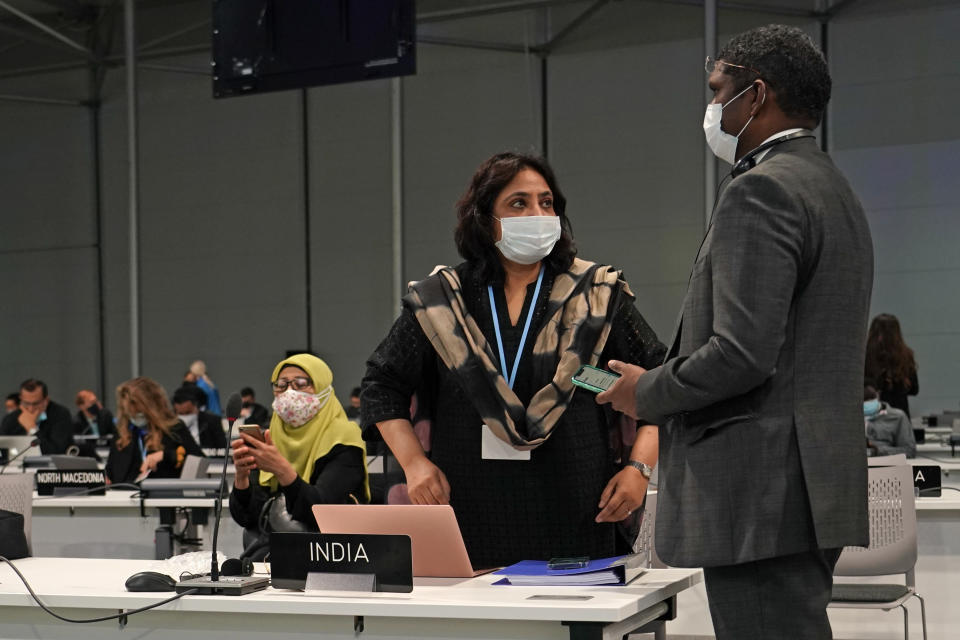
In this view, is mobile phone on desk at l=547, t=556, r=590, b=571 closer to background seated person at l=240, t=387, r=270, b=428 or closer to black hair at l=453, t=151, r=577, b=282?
black hair at l=453, t=151, r=577, b=282

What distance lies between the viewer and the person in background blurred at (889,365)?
25.1ft

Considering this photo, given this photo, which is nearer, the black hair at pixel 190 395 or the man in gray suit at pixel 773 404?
the man in gray suit at pixel 773 404

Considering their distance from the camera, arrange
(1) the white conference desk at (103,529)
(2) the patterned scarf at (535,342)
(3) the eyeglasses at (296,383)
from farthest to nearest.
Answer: (1) the white conference desk at (103,529)
(3) the eyeglasses at (296,383)
(2) the patterned scarf at (535,342)


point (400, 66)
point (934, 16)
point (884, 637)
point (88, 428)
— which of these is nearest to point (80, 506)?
point (884, 637)

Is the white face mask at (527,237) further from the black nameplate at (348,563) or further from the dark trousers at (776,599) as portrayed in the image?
the dark trousers at (776,599)

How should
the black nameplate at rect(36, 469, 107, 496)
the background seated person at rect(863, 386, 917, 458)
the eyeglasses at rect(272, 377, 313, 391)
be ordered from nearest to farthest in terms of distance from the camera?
1. the eyeglasses at rect(272, 377, 313, 391)
2. the black nameplate at rect(36, 469, 107, 496)
3. the background seated person at rect(863, 386, 917, 458)

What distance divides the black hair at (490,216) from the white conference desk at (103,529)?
112 inches

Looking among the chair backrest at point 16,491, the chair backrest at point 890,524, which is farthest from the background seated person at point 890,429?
the chair backrest at point 16,491

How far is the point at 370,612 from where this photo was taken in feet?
5.92

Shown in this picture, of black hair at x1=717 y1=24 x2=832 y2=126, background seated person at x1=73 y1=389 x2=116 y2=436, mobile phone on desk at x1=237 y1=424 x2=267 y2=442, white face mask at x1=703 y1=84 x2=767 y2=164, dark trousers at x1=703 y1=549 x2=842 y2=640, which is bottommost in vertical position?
background seated person at x1=73 y1=389 x2=116 y2=436

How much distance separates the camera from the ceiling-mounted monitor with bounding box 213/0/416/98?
757 cm

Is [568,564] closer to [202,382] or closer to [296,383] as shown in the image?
[296,383]

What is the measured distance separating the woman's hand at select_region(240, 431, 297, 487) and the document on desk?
0.99 m

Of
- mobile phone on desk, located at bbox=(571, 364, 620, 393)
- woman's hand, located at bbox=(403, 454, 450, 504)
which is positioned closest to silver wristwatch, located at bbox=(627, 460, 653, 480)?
woman's hand, located at bbox=(403, 454, 450, 504)
